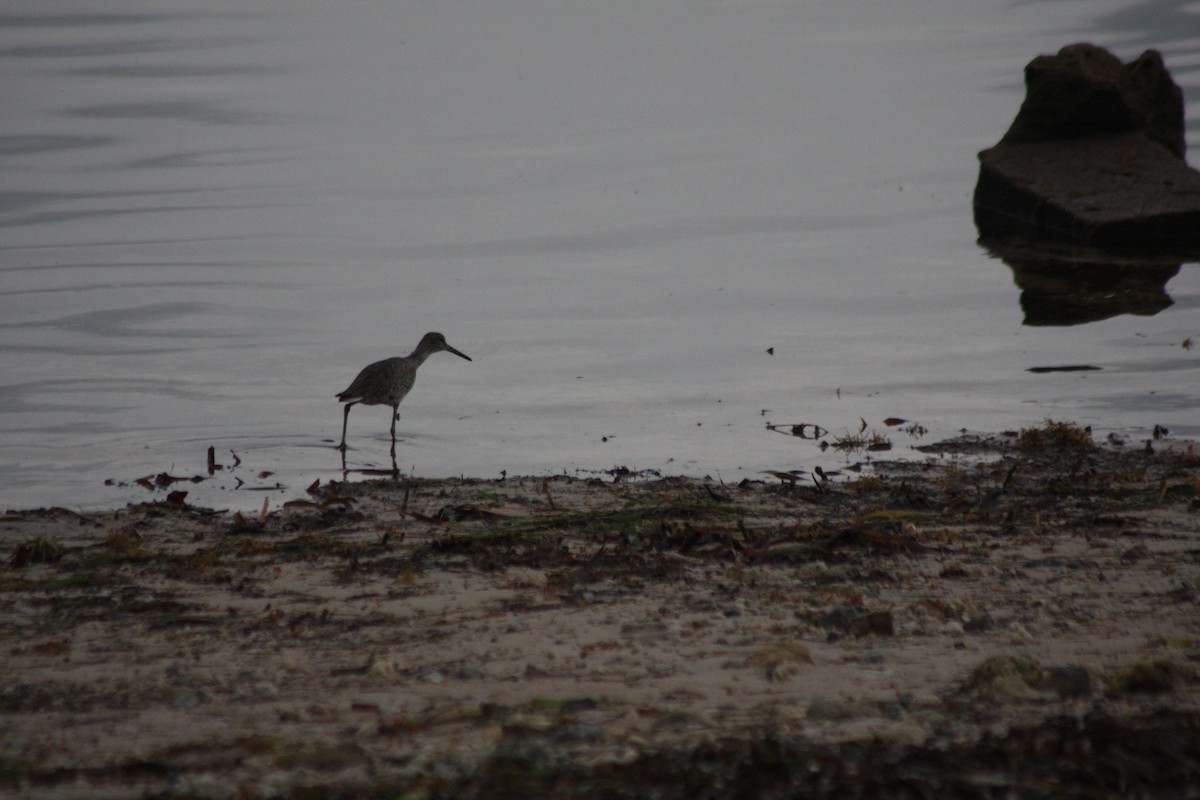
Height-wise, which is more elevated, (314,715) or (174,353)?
(174,353)

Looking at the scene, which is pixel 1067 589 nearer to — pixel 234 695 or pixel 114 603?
pixel 234 695

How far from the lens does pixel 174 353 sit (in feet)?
40.1

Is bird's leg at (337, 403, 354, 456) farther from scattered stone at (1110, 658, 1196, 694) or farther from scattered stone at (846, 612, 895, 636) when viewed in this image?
scattered stone at (1110, 658, 1196, 694)

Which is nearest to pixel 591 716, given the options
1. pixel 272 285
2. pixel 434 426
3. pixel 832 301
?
pixel 434 426

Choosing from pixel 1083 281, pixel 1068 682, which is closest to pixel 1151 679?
pixel 1068 682

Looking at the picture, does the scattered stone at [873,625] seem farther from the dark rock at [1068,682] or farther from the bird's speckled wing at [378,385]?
the bird's speckled wing at [378,385]

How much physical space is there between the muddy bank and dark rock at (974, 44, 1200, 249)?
8.98m

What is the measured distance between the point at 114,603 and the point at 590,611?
1.89 meters

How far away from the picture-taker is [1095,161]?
54.2 feet

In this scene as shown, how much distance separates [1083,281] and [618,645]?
1101 centimetres

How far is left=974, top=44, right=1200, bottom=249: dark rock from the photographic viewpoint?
1529 centimetres

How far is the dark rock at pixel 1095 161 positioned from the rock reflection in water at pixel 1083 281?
0.50 metres

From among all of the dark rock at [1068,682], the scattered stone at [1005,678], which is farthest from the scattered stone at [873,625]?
the dark rock at [1068,682]

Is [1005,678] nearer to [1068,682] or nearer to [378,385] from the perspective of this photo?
[1068,682]
